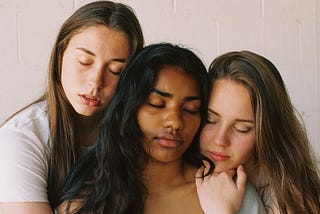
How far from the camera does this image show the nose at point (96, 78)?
1.10m

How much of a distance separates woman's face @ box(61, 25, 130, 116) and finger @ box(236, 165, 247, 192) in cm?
37

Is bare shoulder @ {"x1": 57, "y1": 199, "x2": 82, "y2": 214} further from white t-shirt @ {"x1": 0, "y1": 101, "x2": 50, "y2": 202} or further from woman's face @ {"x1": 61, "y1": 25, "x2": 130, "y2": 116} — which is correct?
woman's face @ {"x1": 61, "y1": 25, "x2": 130, "y2": 116}

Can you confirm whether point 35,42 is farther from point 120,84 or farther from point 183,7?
point 120,84

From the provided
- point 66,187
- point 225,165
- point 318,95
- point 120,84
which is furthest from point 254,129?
point 318,95

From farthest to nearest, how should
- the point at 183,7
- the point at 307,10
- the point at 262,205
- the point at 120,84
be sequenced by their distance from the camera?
the point at 307,10
the point at 183,7
the point at 262,205
the point at 120,84

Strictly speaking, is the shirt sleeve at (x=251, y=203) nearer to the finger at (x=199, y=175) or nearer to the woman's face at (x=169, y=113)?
the finger at (x=199, y=175)

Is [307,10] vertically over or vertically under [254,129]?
over

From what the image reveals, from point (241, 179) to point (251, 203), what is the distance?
0.06m

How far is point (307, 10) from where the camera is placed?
6.38ft

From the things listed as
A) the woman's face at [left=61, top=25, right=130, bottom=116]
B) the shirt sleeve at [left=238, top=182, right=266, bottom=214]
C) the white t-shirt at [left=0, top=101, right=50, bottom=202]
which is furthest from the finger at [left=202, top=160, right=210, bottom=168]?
the white t-shirt at [left=0, top=101, right=50, bottom=202]

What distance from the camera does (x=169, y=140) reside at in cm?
103

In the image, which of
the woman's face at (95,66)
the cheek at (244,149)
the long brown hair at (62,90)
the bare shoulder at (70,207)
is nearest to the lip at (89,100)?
the woman's face at (95,66)

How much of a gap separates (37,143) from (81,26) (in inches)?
11.9

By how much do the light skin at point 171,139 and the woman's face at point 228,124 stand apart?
0.05 meters
